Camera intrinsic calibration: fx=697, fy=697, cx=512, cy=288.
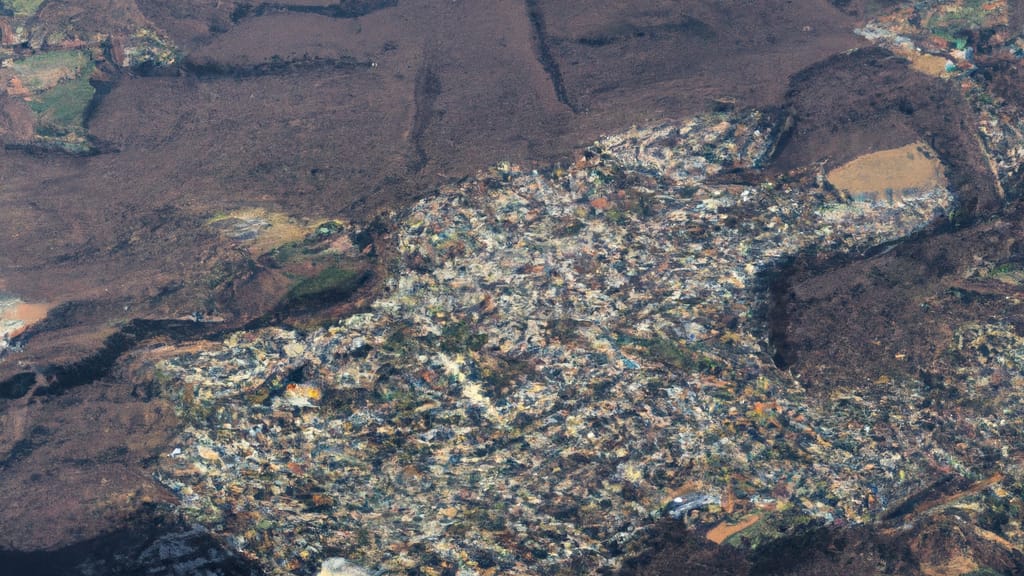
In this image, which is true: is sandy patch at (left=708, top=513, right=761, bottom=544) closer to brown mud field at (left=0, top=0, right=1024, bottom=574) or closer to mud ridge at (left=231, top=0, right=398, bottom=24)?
brown mud field at (left=0, top=0, right=1024, bottom=574)

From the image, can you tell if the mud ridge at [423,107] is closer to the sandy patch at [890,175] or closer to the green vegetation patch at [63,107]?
the green vegetation patch at [63,107]

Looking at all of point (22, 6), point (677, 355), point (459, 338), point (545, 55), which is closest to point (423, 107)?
point (545, 55)

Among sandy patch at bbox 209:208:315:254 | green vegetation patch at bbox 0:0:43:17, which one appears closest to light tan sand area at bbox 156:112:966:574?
sandy patch at bbox 209:208:315:254

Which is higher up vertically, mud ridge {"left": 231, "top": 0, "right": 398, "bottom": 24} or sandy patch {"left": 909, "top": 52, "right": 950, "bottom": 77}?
mud ridge {"left": 231, "top": 0, "right": 398, "bottom": 24}

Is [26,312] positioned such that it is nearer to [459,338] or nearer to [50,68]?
[50,68]

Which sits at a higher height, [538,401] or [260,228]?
[260,228]

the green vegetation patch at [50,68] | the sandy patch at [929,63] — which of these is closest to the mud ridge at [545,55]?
the sandy patch at [929,63]

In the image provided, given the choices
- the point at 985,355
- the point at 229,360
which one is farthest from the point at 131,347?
A: the point at 985,355
